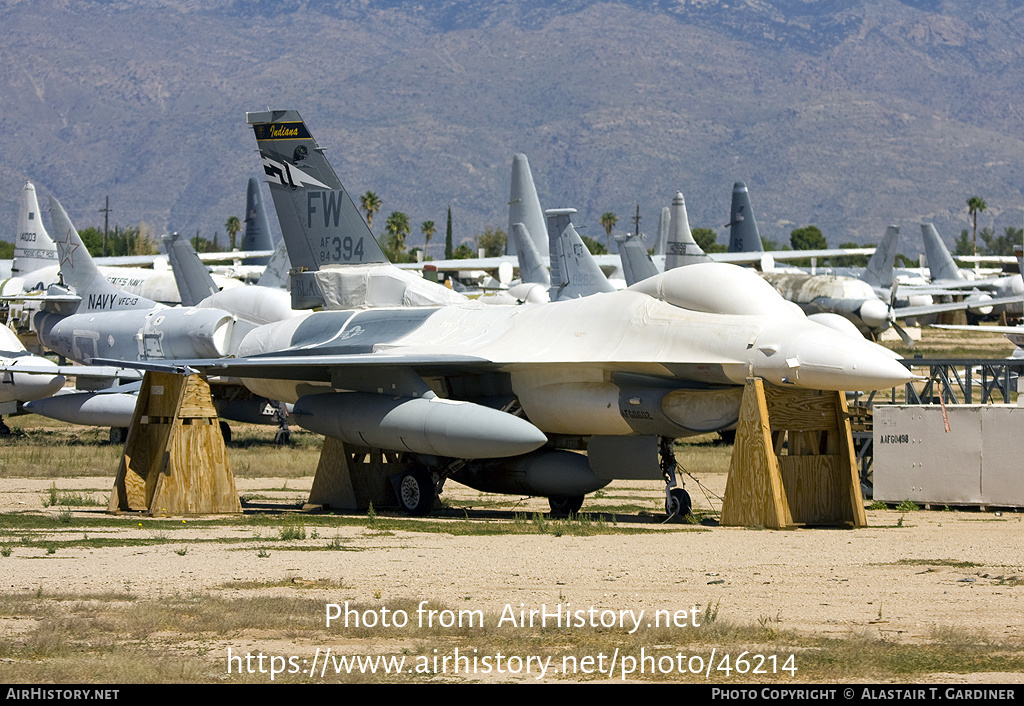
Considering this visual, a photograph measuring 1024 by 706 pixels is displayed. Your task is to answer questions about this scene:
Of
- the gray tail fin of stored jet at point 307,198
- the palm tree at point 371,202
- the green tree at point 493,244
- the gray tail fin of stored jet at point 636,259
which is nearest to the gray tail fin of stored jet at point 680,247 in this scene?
the gray tail fin of stored jet at point 636,259

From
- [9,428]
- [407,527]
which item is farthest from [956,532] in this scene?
[9,428]

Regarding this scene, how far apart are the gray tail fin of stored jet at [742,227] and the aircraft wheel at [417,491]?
51.2 m

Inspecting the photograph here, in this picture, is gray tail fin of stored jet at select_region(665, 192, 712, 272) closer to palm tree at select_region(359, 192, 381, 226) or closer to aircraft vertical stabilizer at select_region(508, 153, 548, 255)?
aircraft vertical stabilizer at select_region(508, 153, 548, 255)

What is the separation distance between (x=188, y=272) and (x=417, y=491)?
15252 millimetres

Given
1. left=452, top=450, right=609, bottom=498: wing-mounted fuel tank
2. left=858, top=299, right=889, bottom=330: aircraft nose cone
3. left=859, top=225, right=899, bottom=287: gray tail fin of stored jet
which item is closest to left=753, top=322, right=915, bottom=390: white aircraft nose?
left=452, top=450, right=609, bottom=498: wing-mounted fuel tank

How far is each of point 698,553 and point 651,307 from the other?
448cm

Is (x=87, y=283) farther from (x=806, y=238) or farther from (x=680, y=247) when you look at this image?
(x=806, y=238)

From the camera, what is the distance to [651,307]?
17422 millimetres

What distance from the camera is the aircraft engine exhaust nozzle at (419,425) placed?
16.9m

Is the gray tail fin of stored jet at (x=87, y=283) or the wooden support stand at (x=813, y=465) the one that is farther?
the gray tail fin of stored jet at (x=87, y=283)

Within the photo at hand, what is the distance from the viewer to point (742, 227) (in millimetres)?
69000

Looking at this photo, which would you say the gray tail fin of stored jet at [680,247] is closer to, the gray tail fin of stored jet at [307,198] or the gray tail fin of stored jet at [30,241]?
the gray tail fin of stored jet at [307,198]

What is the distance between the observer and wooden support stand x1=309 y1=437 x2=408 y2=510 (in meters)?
19.7
